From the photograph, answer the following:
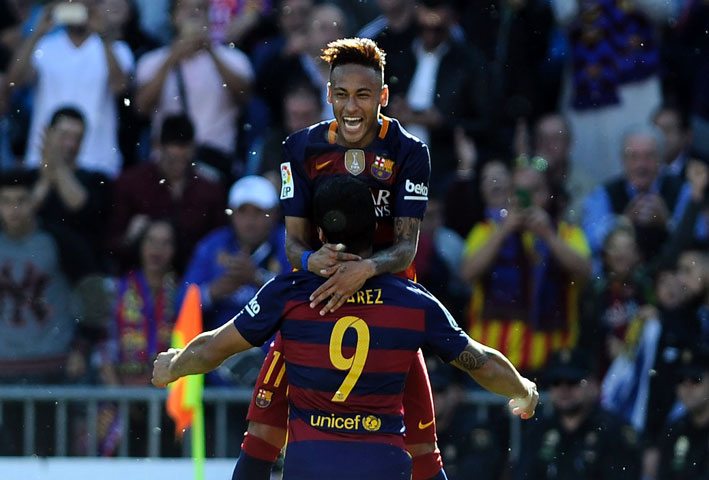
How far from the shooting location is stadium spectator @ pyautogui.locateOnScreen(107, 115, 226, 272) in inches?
420

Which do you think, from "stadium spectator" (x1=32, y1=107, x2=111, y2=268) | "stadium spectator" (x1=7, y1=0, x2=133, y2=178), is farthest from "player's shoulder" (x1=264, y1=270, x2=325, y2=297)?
"stadium spectator" (x1=7, y1=0, x2=133, y2=178)

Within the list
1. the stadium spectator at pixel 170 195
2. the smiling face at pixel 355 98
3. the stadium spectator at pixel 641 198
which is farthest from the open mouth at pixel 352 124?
the stadium spectator at pixel 641 198

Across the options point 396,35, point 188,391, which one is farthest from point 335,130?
point 396,35

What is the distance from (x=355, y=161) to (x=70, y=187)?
4.99m

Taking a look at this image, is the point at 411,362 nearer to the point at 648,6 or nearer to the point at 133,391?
the point at 133,391

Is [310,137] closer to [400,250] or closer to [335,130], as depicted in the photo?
[335,130]

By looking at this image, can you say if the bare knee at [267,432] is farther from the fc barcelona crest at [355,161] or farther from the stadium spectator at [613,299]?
the stadium spectator at [613,299]

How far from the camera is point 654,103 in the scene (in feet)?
38.0

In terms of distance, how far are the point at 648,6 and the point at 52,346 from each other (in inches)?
204

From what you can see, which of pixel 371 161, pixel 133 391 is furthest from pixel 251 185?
pixel 371 161

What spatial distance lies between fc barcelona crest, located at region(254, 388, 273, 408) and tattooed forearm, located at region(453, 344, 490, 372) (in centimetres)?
92

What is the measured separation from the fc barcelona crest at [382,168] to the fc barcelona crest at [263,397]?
1.04m

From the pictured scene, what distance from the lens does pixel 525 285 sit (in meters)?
10.3

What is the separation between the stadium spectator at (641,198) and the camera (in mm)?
10797
